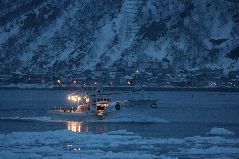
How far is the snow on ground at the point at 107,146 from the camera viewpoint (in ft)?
181

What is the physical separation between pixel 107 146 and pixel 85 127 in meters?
25.7

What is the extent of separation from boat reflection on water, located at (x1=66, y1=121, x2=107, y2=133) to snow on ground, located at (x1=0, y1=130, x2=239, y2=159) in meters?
10.3

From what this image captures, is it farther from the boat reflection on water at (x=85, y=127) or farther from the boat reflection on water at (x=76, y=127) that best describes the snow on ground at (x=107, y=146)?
the boat reflection on water at (x=76, y=127)

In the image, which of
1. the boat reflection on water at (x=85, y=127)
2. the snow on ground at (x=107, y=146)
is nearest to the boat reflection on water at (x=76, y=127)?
the boat reflection on water at (x=85, y=127)

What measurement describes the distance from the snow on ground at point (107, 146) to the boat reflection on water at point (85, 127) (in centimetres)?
1026

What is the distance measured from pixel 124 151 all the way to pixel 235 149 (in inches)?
350

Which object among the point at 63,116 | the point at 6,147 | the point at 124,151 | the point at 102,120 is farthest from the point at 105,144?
the point at 63,116

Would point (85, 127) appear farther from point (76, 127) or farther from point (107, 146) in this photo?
point (107, 146)

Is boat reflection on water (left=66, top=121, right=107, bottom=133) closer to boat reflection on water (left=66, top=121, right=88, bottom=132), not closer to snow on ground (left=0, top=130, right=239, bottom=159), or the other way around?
boat reflection on water (left=66, top=121, right=88, bottom=132)

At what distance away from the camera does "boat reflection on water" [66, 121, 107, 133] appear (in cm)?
8119

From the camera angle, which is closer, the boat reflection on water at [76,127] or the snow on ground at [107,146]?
the snow on ground at [107,146]

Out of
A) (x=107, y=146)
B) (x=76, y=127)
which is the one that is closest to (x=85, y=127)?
(x=76, y=127)

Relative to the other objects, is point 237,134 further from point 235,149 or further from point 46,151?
point 46,151

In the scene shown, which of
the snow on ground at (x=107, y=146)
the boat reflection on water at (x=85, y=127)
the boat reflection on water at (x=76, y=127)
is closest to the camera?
the snow on ground at (x=107, y=146)
